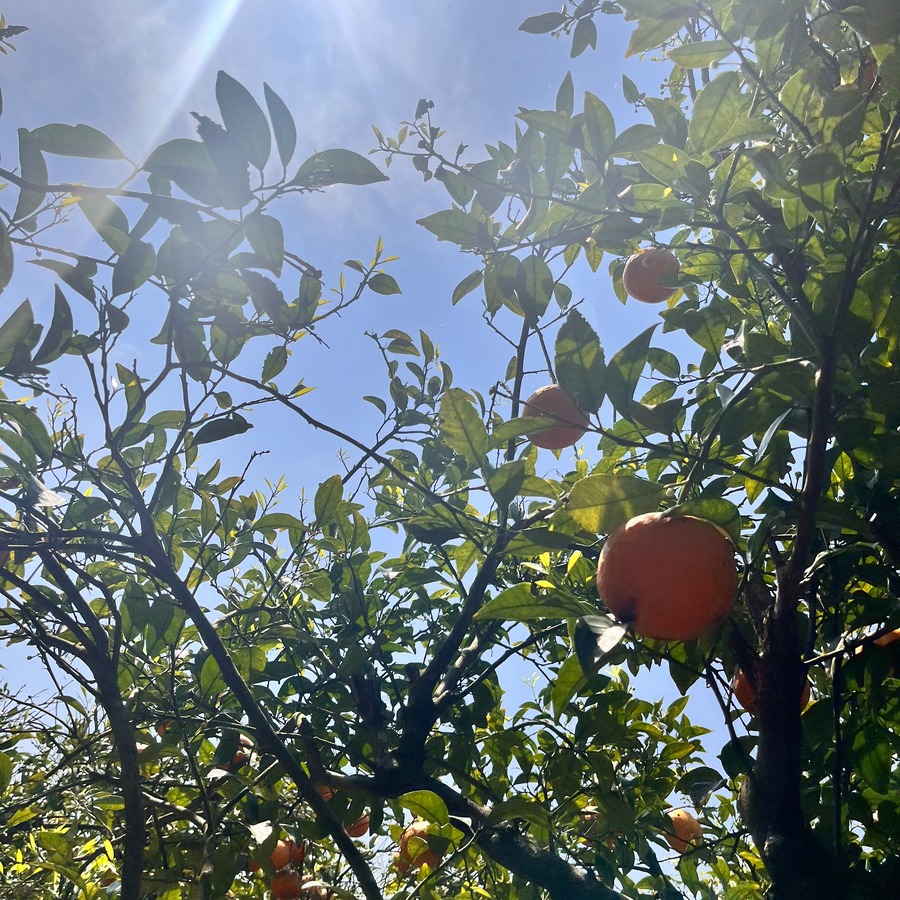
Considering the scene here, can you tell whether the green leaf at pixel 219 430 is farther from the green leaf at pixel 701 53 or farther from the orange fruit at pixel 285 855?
the orange fruit at pixel 285 855

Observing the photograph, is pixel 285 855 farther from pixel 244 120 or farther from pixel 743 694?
pixel 244 120

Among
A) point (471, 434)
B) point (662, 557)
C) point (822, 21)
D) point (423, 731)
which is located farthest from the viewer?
point (423, 731)

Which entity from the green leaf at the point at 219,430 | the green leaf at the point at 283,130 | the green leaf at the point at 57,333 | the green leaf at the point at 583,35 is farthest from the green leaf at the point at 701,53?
the green leaf at the point at 57,333

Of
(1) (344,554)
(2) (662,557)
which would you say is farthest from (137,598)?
(2) (662,557)

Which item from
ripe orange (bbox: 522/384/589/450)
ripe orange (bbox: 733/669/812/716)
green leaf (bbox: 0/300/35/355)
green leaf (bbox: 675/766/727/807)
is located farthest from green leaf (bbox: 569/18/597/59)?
green leaf (bbox: 675/766/727/807)

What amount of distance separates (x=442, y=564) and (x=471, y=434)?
0.92 m

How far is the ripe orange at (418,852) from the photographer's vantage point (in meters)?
1.47

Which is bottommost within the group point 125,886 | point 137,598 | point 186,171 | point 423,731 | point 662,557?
point 125,886

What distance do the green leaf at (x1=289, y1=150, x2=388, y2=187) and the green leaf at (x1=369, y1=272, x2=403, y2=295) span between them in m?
0.86

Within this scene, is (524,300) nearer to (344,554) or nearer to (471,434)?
(471,434)

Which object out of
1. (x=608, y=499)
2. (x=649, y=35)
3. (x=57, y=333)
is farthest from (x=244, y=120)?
(x=649, y=35)

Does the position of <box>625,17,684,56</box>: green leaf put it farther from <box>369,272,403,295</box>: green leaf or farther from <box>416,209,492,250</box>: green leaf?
<box>369,272,403,295</box>: green leaf

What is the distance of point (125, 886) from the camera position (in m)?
1.00

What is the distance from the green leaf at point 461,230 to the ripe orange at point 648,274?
0.55 meters
